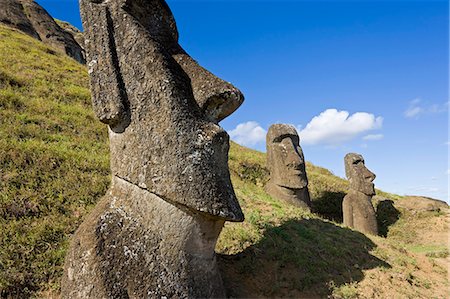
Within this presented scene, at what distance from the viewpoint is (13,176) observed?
730 centimetres

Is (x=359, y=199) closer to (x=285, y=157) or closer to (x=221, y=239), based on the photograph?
(x=285, y=157)

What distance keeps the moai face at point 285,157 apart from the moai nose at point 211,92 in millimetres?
8302

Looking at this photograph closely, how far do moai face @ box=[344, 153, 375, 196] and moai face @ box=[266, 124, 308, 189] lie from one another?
6.22 ft

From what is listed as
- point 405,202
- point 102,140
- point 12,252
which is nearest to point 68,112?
point 102,140

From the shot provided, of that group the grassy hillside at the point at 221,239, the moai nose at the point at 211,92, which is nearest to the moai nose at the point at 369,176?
the grassy hillside at the point at 221,239

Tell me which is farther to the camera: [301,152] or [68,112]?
[68,112]

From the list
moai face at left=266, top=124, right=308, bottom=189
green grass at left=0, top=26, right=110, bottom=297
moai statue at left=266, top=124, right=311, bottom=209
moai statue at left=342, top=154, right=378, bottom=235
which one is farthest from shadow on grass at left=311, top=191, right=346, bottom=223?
green grass at left=0, top=26, right=110, bottom=297

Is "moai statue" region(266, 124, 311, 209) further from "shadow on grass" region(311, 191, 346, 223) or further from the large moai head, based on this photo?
the large moai head

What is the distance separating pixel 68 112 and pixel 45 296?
10.5m

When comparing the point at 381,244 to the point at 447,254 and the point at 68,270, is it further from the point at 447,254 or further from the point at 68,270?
the point at 68,270

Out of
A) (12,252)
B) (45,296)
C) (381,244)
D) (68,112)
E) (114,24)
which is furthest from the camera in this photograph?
(68,112)

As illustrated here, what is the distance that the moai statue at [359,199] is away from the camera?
1230 centimetres

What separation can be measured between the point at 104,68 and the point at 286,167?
910 centimetres

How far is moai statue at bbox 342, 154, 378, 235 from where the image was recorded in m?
12.3
